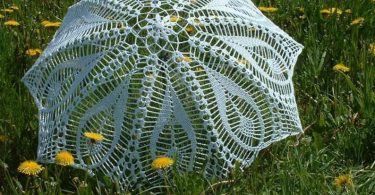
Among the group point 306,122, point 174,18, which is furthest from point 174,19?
point 306,122

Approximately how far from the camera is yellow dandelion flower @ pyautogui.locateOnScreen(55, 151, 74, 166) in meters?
2.31

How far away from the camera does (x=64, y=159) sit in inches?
91.1

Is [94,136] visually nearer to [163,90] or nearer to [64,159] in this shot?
[64,159]

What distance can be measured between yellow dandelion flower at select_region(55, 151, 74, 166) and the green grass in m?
0.05

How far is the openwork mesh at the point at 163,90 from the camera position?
92.4 inches

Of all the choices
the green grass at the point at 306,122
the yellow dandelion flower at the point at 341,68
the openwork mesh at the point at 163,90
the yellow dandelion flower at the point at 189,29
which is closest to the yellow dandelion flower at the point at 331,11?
the green grass at the point at 306,122

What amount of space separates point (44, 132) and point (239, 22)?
614mm

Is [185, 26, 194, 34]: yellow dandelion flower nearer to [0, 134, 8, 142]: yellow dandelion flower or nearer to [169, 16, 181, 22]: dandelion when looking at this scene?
[169, 16, 181, 22]: dandelion

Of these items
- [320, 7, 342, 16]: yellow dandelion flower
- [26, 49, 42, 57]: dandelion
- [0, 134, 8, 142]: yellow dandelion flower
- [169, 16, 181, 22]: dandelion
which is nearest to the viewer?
[169, 16, 181, 22]: dandelion

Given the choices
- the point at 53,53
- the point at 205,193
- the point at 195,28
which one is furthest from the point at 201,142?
the point at 53,53

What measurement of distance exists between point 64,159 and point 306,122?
90 cm

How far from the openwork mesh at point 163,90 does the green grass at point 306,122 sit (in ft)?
0.28

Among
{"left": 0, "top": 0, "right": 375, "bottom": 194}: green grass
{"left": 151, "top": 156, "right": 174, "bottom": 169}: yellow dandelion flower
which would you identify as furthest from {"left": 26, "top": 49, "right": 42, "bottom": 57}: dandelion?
{"left": 151, "top": 156, "right": 174, "bottom": 169}: yellow dandelion flower

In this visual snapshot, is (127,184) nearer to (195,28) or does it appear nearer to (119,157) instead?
(119,157)
